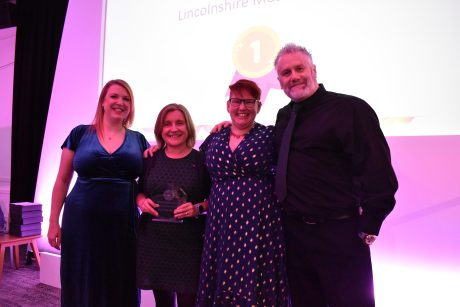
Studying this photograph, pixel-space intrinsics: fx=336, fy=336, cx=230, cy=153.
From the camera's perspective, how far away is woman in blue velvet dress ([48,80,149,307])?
1734mm

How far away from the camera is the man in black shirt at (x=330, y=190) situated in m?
1.28

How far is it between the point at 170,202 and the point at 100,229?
483 mm

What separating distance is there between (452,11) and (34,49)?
4.01 m

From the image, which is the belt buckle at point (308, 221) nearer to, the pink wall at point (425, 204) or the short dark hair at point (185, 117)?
the short dark hair at point (185, 117)

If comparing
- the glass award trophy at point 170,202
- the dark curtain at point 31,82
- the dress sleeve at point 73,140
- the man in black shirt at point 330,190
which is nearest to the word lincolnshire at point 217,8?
the man in black shirt at point 330,190

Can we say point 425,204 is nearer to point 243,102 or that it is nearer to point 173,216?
point 243,102

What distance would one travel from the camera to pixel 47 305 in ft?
8.51

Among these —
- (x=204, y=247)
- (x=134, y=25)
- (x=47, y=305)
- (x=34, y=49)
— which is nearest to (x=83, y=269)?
(x=204, y=247)

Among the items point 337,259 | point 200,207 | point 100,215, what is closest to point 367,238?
point 337,259

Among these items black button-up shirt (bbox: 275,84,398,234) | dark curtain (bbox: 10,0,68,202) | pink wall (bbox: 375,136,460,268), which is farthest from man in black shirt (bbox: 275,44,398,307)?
dark curtain (bbox: 10,0,68,202)

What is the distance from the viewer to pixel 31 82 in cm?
385

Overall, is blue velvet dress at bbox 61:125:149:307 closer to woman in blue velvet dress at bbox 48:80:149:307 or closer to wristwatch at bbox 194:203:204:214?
woman in blue velvet dress at bbox 48:80:149:307

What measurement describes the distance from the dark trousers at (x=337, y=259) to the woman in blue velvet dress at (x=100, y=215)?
Answer: 91 cm

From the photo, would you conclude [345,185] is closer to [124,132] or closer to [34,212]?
[124,132]
